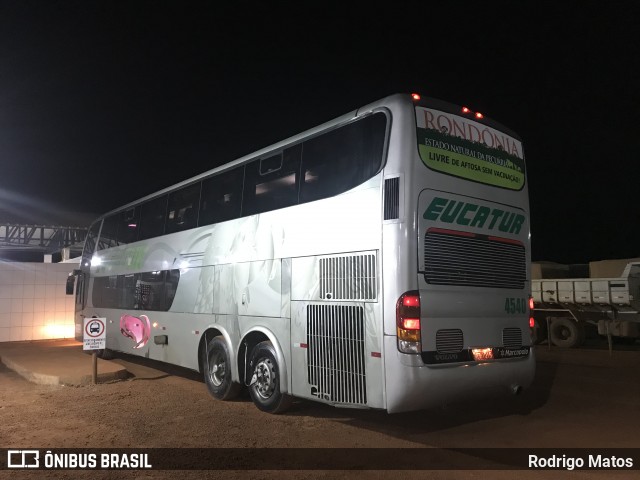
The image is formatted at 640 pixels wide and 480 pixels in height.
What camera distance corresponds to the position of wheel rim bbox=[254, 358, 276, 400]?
7.21 meters

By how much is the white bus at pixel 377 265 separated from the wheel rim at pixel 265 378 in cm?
3

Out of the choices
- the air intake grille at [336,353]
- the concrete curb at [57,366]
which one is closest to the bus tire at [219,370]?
the air intake grille at [336,353]

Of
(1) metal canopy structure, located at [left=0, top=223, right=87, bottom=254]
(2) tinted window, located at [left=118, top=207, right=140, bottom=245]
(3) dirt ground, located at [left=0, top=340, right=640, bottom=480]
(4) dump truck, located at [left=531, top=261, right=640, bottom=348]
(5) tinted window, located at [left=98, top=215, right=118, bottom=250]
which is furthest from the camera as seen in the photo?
(1) metal canopy structure, located at [left=0, top=223, right=87, bottom=254]

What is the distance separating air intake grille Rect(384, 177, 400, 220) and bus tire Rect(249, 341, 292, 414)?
9.09ft

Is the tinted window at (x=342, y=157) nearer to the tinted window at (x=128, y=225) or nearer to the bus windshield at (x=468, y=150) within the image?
the bus windshield at (x=468, y=150)

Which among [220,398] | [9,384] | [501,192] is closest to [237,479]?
[220,398]

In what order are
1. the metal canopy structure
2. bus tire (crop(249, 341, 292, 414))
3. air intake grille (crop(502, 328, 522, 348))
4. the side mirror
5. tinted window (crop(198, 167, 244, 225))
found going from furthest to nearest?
1. the metal canopy structure
2. the side mirror
3. tinted window (crop(198, 167, 244, 225))
4. bus tire (crop(249, 341, 292, 414))
5. air intake grille (crop(502, 328, 522, 348))

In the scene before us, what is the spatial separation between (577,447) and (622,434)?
0.99 m

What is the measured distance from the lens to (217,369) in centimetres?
859

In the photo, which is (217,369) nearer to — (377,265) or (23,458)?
(23,458)

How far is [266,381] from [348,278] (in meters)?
2.34

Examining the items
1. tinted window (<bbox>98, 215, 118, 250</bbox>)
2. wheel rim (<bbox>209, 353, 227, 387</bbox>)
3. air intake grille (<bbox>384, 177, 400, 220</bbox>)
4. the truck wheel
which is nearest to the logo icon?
wheel rim (<bbox>209, 353, 227, 387</bbox>)

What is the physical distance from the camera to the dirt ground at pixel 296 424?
18.8ft

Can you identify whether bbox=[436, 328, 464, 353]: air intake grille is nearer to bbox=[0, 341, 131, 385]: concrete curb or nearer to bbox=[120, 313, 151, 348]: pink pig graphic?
bbox=[0, 341, 131, 385]: concrete curb
